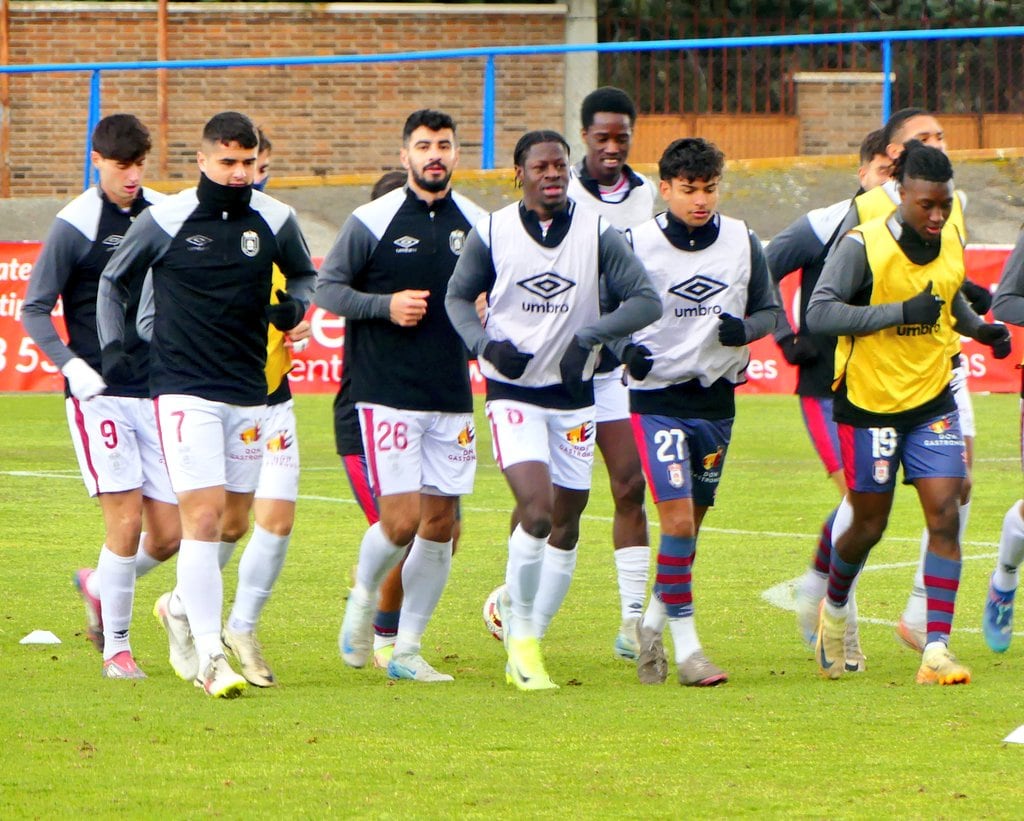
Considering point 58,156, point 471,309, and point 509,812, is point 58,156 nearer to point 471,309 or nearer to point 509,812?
point 471,309

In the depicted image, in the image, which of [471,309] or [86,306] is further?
[86,306]

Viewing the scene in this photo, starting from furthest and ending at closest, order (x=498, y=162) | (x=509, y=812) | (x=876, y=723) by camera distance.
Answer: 1. (x=498, y=162)
2. (x=876, y=723)
3. (x=509, y=812)

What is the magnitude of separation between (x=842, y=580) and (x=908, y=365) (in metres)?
0.93

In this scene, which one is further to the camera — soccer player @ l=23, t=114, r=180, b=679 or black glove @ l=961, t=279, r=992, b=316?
soccer player @ l=23, t=114, r=180, b=679

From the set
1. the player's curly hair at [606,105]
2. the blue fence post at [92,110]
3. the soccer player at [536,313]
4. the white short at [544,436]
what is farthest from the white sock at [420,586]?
the blue fence post at [92,110]

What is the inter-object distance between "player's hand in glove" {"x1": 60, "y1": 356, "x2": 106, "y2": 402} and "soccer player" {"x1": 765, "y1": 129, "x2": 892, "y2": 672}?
279cm

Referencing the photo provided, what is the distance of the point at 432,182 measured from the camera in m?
7.67

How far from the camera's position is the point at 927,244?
746cm

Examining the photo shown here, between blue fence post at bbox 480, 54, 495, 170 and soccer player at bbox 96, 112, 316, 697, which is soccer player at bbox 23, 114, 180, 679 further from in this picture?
blue fence post at bbox 480, 54, 495, 170

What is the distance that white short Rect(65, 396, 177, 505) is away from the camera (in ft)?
Result: 26.0

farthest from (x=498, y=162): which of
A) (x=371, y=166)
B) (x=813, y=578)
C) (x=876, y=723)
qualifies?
(x=876, y=723)

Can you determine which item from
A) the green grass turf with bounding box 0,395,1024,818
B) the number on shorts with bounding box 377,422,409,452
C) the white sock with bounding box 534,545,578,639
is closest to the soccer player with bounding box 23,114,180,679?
the green grass turf with bounding box 0,395,1024,818

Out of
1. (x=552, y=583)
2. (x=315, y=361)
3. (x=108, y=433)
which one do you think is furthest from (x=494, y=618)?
(x=315, y=361)

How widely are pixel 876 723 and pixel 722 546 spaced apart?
525cm
